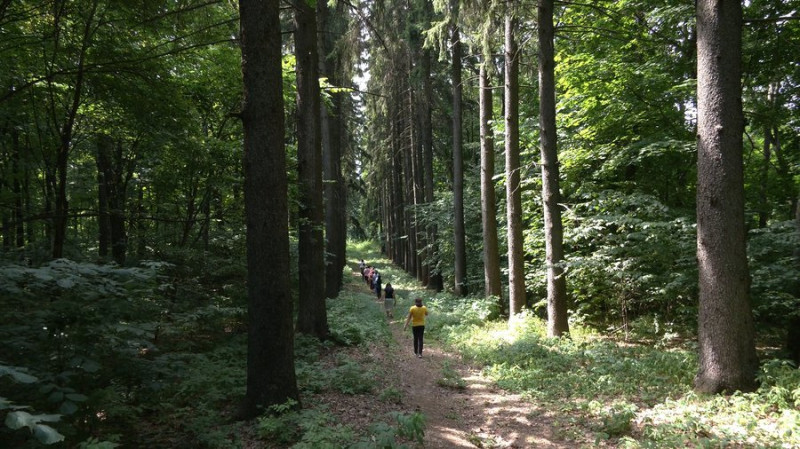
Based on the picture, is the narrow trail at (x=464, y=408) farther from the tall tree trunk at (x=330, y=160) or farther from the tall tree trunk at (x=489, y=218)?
the tall tree trunk at (x=330, y=160)

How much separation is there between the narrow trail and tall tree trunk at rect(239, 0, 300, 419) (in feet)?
7.35

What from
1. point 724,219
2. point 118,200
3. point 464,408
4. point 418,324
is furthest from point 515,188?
point 118,200

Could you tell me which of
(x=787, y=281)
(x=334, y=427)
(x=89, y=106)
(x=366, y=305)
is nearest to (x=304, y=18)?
(x=89, y=106)

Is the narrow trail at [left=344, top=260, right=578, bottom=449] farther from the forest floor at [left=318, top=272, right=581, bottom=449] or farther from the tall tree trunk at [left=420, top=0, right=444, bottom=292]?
the tall tree trunk at [left=420, top=0, right=444, bottom=292]

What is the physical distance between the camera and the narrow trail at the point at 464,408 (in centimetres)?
553

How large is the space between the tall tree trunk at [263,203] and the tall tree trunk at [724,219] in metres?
5.93

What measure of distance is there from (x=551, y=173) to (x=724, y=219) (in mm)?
4048

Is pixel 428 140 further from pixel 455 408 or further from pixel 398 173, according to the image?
pixel 455 408

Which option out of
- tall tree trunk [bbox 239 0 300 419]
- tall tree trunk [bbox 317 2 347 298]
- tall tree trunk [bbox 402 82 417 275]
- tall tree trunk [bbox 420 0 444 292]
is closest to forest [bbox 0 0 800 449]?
tall tree trunk [bbox 239 0 300 419]

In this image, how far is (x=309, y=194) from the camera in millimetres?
10023

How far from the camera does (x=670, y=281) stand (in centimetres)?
884

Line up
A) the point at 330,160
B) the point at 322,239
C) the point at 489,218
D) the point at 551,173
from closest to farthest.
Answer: the point at 551,173 → the point at 322,239 → the point at 489,218 → the point at 330,160

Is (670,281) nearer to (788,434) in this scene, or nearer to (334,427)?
(788,434)

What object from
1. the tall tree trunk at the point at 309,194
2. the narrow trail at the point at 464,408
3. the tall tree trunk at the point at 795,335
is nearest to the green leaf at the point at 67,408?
the narrow trail at the point at 464,408
